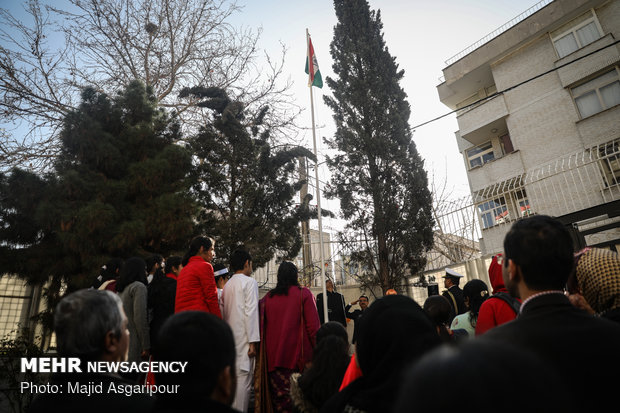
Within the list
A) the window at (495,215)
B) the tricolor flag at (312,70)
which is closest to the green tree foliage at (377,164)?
the tricolor flag at (312,70)

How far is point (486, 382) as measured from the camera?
495mm

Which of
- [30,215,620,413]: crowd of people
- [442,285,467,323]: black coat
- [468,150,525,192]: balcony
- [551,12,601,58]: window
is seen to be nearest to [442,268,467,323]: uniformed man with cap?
[442,285,467,323]: black coat

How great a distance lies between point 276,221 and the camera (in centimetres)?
820

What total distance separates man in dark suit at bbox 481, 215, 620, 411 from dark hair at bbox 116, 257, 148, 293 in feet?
12.1

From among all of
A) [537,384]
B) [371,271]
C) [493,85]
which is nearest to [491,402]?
[537,384]

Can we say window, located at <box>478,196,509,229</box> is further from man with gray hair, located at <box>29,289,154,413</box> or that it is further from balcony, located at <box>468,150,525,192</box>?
man with gray hair, located at <box>29,289,154,413</box>

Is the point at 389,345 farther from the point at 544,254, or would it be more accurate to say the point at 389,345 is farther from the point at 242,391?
the point at 242,391

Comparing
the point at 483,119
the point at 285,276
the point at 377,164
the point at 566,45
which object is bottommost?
the point at 285,276

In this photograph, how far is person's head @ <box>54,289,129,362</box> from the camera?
162cm

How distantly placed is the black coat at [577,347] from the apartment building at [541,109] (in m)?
11.4

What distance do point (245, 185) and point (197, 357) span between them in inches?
271

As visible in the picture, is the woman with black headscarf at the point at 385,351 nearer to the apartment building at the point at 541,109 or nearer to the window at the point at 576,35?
the apartment building at the point at 541,109

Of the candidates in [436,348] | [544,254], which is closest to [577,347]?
[544,254]

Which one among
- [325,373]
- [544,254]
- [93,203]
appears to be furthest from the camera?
[93,203]
